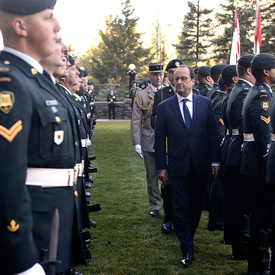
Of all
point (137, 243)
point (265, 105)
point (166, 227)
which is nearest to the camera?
point (265, 105)

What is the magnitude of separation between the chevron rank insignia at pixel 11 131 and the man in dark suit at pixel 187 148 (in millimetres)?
3560

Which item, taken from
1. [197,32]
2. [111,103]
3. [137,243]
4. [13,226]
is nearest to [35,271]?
[13,226]

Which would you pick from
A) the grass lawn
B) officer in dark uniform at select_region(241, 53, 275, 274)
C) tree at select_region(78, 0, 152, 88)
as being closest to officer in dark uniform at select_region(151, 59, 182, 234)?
the grass lawn

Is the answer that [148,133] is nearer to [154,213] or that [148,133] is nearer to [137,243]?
[154,213]

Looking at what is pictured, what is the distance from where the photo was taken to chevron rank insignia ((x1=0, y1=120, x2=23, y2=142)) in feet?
6.40

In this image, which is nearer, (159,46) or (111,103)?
(159,46)

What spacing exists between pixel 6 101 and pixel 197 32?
159ft

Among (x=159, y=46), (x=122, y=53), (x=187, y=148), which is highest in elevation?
(x=122, y=53)

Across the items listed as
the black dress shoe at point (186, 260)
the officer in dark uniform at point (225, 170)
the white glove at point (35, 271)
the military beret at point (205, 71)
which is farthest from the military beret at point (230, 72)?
the white glove at point (35, 271)

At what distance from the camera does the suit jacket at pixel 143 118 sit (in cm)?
761

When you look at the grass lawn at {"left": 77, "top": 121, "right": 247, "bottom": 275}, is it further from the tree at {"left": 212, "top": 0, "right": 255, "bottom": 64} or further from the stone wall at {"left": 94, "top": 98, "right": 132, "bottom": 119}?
the tree at {"left": 212, "top": 0, "right": 255, "bottom": 64}

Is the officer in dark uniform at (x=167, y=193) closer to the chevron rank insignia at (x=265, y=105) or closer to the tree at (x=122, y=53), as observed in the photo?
the chevron rank insignia at (x=265, y=105)

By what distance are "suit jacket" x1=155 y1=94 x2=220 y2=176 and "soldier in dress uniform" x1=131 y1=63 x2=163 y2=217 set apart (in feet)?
6.46

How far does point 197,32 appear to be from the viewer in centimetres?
4888
